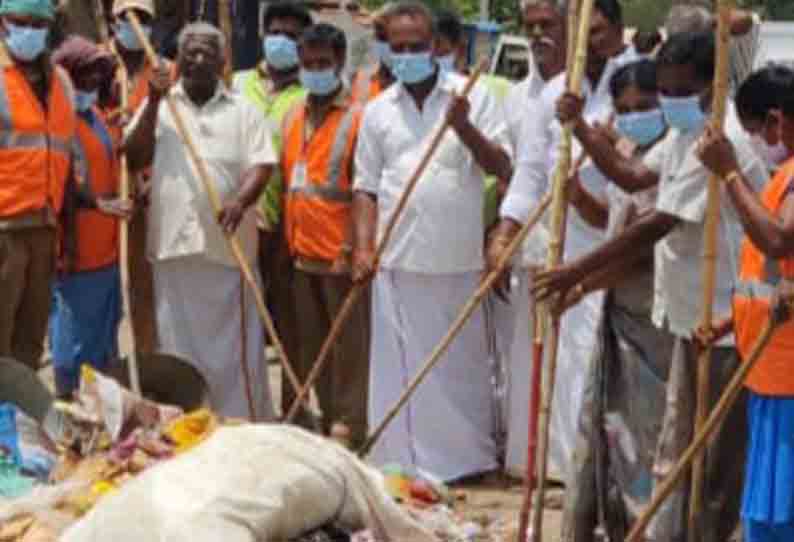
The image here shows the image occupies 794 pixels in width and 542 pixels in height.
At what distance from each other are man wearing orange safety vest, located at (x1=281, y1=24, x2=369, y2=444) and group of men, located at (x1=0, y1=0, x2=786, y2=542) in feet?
0.03

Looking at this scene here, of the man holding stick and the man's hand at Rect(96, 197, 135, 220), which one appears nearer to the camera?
the man holding stick

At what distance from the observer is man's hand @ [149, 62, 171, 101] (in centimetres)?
760

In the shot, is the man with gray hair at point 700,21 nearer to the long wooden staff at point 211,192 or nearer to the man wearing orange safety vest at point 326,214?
the man wearing orange safety vest at point 326,214

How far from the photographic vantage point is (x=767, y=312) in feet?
15.8

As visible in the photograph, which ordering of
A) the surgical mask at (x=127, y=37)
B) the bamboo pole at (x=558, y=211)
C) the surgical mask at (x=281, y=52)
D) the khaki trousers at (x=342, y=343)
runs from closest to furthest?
1. the bamboo pole at (x=558, y=211)
2. the khaki trousers at (x=342, y=343)
3. the surgical mask at (x=127, y=37)
4. the surgical mask at (x=281, y=52)

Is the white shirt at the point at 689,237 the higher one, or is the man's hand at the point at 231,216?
the white shirt at the point at 689,237

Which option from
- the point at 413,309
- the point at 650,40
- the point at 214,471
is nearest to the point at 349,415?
the point at 413,309

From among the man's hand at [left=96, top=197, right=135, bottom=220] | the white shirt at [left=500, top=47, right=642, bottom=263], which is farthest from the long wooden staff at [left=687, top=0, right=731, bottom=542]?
the man's hand at [left=96, top=197, right=135, bottom=220]

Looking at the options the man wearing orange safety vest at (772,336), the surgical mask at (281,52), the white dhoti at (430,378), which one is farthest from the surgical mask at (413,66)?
the man wearing orange safety vest at (772,336)

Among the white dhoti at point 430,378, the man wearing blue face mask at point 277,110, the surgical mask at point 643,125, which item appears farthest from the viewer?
the man wearing blue face mask at point 277,110

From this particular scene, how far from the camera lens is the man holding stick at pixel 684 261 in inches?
210

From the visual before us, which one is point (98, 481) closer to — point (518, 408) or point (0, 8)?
point (518, 408)

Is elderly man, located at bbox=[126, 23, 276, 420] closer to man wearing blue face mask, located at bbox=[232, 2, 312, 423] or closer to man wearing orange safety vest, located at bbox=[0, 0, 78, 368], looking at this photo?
man wearing blue face mask, located at bbox=[232, 2, 312, 423]

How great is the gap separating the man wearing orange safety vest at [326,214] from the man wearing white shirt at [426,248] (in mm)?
240
